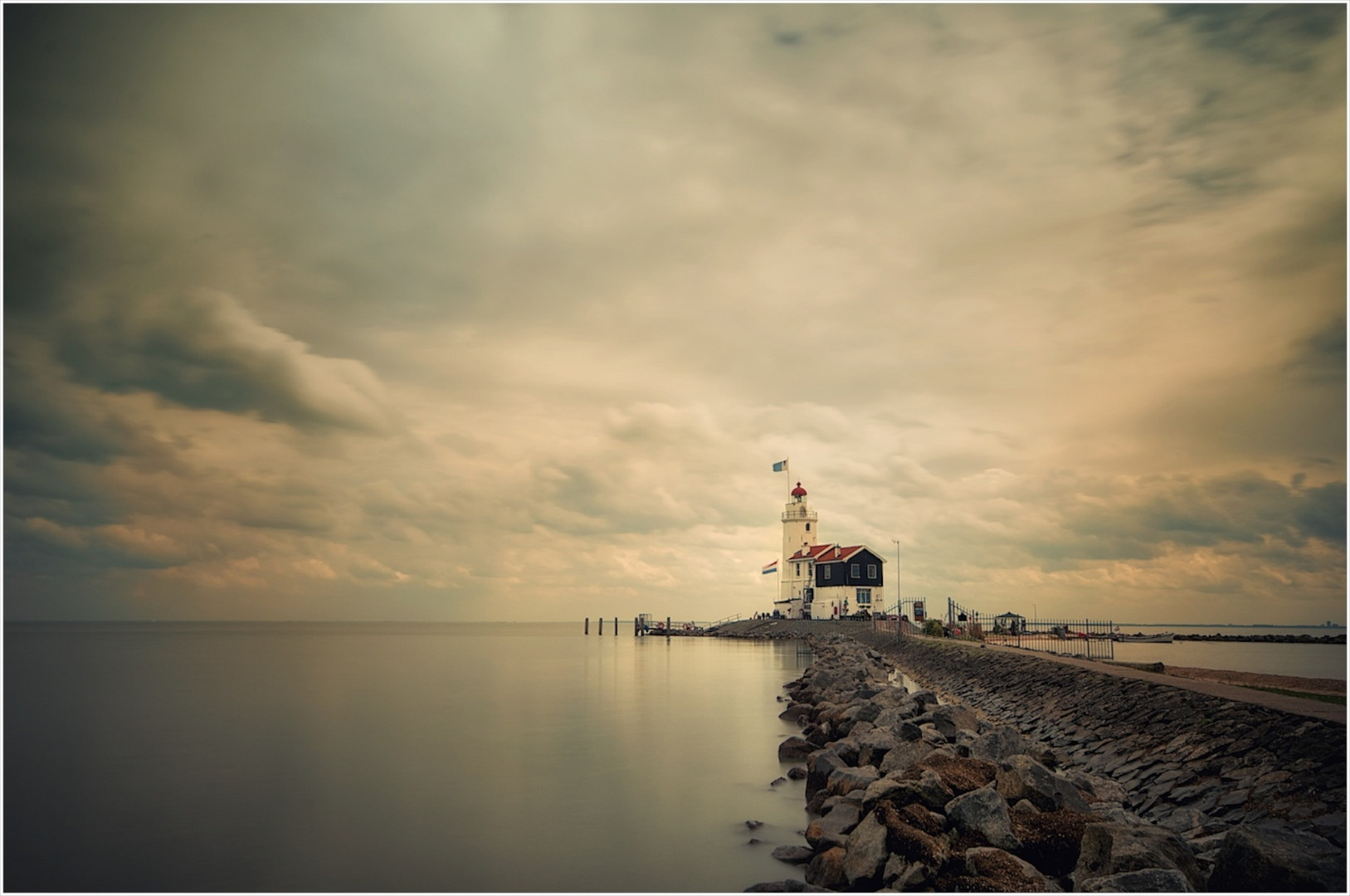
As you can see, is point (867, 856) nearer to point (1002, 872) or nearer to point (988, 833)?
point (988, 833)

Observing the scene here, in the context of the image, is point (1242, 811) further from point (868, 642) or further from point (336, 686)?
point (868, 642)

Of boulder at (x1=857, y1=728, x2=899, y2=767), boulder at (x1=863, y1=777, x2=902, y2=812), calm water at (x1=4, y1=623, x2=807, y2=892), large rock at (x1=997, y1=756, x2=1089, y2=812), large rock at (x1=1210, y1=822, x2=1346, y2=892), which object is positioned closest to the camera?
large rock at (x1=1210, y1=822, x2=1346, y2=892)

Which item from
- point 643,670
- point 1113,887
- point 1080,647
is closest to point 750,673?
point 643,670

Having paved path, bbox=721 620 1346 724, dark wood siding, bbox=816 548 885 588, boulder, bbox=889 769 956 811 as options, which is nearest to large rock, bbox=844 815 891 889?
boulder, bbox=889 769 956 811

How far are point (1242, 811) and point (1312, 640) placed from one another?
79639 mm

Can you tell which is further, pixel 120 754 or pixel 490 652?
pixel 490 652

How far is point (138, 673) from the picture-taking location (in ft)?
143

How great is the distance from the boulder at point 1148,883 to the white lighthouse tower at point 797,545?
2788 inches

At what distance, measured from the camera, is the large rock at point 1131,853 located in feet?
23.1

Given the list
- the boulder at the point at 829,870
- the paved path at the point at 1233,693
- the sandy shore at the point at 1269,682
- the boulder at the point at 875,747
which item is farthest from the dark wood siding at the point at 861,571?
the boulder at the point at 829,870

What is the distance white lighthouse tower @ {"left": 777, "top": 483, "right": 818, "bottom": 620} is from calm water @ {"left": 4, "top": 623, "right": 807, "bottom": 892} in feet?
145

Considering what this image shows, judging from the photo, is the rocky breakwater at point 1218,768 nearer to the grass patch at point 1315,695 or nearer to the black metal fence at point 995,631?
the grass patch at point 1315,695

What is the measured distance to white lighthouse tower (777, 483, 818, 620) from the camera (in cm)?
7781

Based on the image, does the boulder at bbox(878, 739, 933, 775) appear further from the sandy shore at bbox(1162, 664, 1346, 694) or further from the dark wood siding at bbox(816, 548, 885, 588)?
the dark wood siding at bbox(816, 548, 885, 588)
